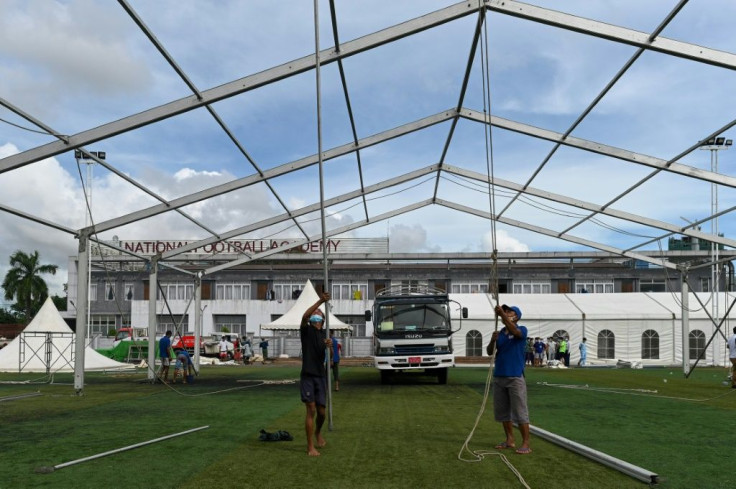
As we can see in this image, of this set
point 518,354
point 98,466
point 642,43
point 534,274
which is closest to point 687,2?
point 642,43

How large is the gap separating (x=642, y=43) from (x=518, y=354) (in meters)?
7.50

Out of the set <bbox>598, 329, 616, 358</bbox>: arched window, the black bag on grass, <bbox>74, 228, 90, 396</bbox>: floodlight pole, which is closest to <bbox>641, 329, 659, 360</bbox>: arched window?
<bbox>598, 329, 616, 358</bbox>: arched window

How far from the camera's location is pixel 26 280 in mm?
77562

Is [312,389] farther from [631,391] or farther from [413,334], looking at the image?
[631,391]

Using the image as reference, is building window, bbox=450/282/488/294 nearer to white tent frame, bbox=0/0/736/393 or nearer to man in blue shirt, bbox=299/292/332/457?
white tent frame, bbox=0/0/736/393

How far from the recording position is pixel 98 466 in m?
7.73

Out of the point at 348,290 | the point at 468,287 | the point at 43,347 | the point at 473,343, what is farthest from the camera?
the point at 348,290

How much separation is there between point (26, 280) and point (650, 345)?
67068 millimetres

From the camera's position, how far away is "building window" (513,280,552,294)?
196 ft

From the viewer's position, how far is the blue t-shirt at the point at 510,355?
9.05m

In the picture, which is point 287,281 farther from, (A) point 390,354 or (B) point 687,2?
(B) point 687,2

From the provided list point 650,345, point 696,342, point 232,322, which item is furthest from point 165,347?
point 232,322

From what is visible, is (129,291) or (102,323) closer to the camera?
(129,291)

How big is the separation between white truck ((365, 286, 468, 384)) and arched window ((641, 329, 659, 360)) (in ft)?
65.6
